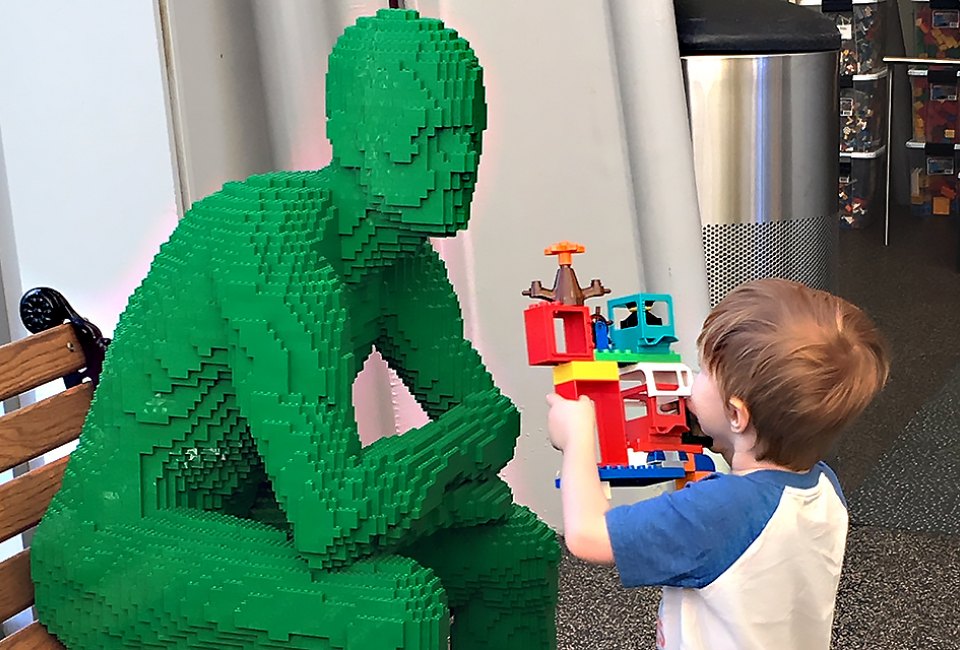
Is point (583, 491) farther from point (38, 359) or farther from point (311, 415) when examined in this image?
point (38, 359)

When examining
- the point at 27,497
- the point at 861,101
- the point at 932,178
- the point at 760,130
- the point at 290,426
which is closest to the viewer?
the point at 290,426

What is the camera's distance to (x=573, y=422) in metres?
1.04

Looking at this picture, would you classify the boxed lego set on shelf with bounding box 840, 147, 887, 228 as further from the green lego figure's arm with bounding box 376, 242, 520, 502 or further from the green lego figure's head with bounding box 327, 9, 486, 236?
the green lego figure's head with bounding box 327, 9, 486, 236

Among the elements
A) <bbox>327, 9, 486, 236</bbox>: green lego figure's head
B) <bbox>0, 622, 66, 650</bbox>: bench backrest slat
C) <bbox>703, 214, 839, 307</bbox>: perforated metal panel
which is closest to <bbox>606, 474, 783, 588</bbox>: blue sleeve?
<bbox>327, 9, 486, 236</bbox>: green lego figure's head

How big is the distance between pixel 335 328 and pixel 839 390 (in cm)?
40

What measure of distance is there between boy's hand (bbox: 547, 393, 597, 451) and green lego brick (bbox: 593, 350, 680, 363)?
38mm

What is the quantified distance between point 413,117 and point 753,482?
1.32 ft

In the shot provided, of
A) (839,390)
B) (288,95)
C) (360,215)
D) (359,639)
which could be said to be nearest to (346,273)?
(360,215)

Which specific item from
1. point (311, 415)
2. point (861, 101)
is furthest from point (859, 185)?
point (311, 415)

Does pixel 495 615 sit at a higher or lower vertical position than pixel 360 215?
lower

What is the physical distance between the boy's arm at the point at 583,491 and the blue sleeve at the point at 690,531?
0.04 feet

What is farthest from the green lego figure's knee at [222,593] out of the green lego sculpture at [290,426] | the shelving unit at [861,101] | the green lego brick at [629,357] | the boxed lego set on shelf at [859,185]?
the boxed lego set on shelf at [859,185]

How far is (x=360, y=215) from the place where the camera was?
1071 mm

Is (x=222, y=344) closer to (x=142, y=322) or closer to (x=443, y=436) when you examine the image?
(x=142, y=322)
